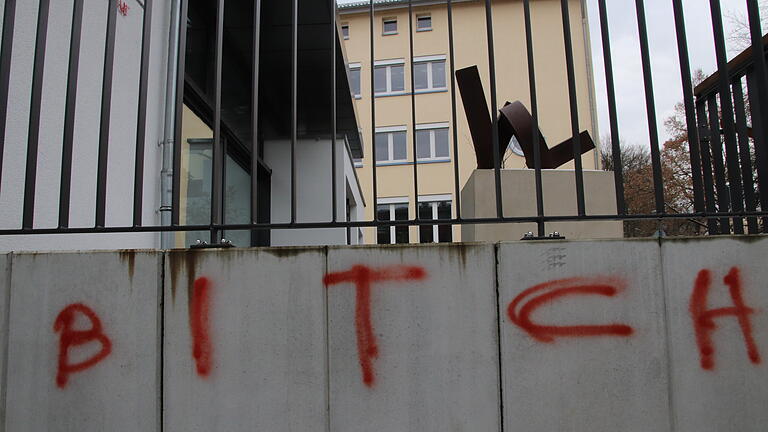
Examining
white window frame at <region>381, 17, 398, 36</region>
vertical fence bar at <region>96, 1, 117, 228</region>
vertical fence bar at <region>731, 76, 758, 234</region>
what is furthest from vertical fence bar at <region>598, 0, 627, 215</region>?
white window frame at <region>381, 17, 398, 36</region>

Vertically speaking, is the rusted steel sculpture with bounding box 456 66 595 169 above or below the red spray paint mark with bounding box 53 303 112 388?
above

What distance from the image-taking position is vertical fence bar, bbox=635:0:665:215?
2.37m

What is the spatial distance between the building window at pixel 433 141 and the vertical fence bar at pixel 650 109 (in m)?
18.5

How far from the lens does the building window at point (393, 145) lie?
2103 cm

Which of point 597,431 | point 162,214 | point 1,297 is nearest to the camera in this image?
point 597,431

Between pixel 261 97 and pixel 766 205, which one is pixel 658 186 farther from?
pixel 261 97

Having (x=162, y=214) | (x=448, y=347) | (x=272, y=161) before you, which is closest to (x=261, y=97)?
(x=272, y=161)

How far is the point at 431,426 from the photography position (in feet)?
7.25

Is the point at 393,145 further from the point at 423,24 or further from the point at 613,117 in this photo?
the point at 613,117

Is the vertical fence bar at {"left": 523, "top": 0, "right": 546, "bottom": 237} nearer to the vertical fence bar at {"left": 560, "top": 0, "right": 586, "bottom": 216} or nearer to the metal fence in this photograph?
the metal fence

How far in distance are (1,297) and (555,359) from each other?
2322 mm

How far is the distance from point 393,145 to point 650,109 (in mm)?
19003

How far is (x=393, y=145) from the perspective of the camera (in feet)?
69.9

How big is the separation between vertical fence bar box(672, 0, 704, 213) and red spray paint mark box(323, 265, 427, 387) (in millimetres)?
1332
